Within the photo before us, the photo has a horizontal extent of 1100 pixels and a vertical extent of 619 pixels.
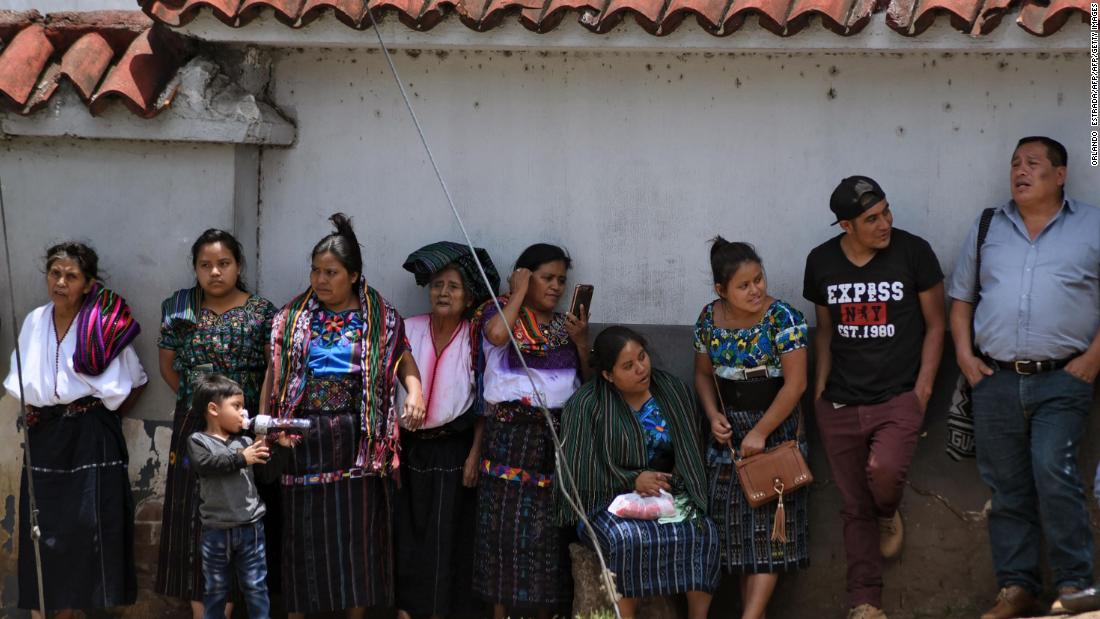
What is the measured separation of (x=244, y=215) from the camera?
7148 mm

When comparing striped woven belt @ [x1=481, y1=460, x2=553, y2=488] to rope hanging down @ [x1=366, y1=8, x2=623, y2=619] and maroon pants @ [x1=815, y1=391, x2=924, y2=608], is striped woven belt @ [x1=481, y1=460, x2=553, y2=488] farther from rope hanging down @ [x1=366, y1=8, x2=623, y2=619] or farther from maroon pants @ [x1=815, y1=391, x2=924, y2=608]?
maroon pants @ [x1=815, y1=391, x2=924, y2=608]

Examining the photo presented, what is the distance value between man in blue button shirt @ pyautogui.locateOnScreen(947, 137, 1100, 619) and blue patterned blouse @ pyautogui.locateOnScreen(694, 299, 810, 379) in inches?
28.3

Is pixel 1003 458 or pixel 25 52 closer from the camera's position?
pixel 1003 458

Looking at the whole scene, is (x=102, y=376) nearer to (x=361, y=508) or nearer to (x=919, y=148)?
(x=361, y=508)

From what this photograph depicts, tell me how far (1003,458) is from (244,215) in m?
3.74

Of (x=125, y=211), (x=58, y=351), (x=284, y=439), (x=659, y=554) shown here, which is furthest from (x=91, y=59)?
(x=659, y=554)

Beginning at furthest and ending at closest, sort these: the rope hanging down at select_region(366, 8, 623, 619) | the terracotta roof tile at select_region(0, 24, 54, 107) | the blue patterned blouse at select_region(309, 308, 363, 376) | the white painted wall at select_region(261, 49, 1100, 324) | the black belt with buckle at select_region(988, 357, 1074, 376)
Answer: the terracotta roof tile at select_region(0, 24, 54, 107)
the blue patterned blouse at select_region(309, 308, 363, 376)
the white painted wall at select_region(261, 49, 1100, 324)
the black belt with buckle at select_region(988, 357, 1074, 376)
the rope hanging down at select_region(366, 8, 623, 619)

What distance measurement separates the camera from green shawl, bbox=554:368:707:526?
638 centimetres

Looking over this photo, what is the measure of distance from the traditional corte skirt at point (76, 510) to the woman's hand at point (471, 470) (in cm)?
168

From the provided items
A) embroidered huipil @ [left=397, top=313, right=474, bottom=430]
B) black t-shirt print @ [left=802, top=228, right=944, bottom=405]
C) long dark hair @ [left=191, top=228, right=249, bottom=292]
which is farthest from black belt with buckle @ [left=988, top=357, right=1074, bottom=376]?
long dark hair @ [left=191, top=228, right=249, bottom=292]

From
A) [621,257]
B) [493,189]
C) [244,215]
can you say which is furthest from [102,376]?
[621,257]

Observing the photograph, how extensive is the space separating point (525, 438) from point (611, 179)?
1317mm

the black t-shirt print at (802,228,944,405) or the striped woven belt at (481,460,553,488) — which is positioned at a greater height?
the black t-shirt print at (802,228,944,405)

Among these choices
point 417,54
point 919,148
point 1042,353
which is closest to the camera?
point 1042,353
